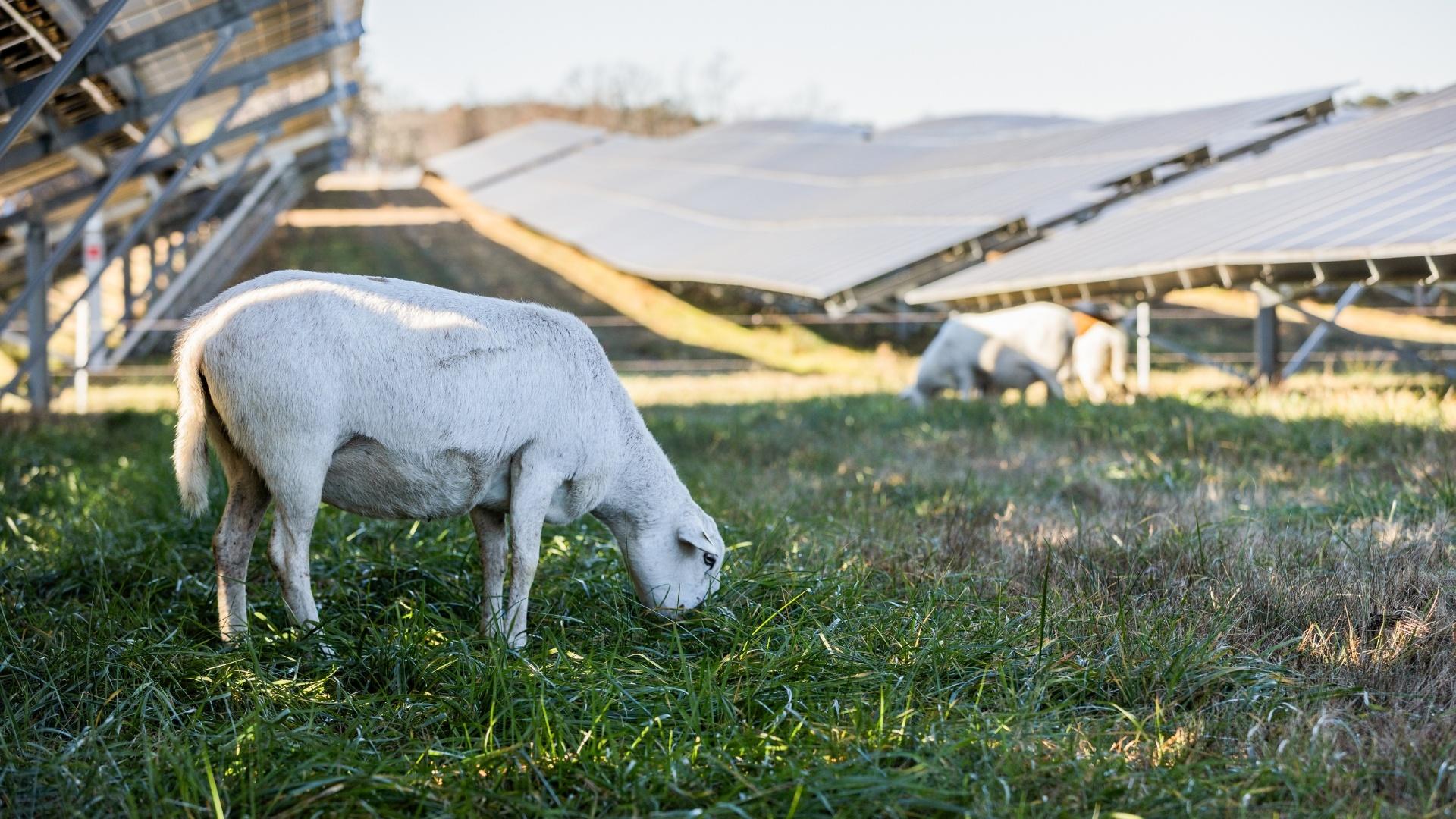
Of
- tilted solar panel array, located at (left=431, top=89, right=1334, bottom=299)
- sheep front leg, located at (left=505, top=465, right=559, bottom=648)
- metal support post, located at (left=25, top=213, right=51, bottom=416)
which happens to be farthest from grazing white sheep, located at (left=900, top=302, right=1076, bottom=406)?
sheep front leg, located at (left=505, top=465, right=559, bottom=648)

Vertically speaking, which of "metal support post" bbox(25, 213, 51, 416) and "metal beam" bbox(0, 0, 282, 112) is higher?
"metal beam" bbox(0, 0, 282, 112)

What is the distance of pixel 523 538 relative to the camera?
436cm

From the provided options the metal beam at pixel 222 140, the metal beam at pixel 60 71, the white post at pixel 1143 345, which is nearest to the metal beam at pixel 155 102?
the metal beam at pixel 222 140

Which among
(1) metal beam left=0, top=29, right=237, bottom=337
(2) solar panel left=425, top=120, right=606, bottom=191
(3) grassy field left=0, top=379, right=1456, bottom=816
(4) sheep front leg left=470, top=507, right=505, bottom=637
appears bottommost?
(3) grassy field left=0, top=379, right=1456, bottom=816

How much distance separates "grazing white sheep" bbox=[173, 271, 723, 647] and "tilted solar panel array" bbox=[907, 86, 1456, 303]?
762 cm

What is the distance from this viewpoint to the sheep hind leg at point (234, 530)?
14.3 feet

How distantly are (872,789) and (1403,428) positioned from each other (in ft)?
23.7

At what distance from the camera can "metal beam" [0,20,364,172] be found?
28.3 feet

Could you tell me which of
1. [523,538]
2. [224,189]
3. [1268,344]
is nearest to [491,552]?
[523,538]

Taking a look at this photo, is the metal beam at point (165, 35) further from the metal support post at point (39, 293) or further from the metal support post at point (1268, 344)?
the metal support post at point (1268, 344)

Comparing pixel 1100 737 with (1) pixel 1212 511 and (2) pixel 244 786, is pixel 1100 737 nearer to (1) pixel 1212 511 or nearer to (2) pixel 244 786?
(2) pixel 244 786

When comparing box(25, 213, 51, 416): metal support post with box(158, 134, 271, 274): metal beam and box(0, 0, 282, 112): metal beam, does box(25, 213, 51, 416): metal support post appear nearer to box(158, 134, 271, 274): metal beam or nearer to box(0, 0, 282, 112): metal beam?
box(0, 0, 282, 112): metal beam

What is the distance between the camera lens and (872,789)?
2854 mm

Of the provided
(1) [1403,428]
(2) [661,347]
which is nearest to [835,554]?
(1) [1403,428]
